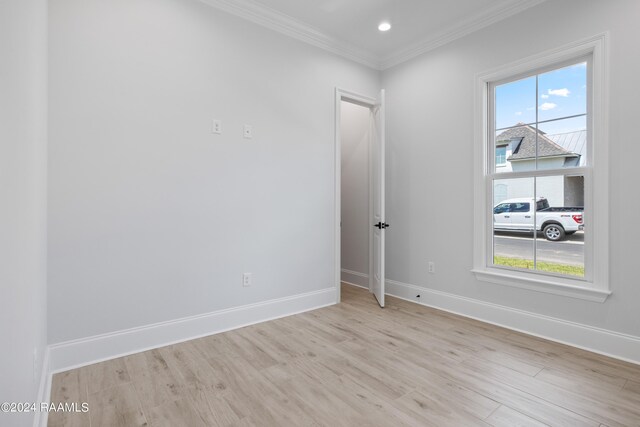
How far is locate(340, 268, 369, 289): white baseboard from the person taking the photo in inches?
175

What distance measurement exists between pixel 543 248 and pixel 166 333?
327 centimetres

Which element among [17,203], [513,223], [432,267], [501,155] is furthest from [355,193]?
[17,203]

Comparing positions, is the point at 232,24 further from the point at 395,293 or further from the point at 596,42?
the point at 395,293

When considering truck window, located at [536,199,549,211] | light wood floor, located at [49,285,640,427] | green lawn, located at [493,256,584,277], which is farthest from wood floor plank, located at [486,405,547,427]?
truck window, located at [536,199,549,211]

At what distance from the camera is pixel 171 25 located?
2650 mm

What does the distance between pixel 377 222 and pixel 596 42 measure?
97.3 inches

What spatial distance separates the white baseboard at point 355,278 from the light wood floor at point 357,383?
153 cm

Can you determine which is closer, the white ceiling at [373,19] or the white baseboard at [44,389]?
the white baseboard at [44,389]

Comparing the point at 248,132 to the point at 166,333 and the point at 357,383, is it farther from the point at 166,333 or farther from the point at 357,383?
the point at 357,383

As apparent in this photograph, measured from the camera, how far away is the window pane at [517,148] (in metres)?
2.96

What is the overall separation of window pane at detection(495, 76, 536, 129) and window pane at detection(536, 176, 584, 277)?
0.62 m

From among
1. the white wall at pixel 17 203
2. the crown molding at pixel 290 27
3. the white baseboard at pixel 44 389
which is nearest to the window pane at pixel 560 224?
the crown molding at pixel 290 27

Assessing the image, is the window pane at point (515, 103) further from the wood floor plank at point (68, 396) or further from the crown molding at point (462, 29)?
the wood floor plank at point (68, 396)

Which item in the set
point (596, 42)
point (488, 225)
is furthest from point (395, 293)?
point (596, 42)
